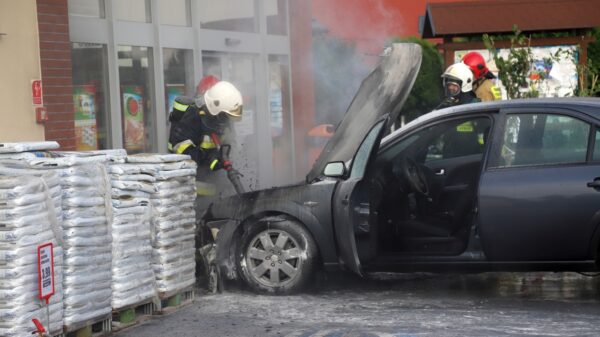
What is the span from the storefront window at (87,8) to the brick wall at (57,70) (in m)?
0.63

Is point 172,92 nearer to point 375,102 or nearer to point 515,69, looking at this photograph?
point 375,102

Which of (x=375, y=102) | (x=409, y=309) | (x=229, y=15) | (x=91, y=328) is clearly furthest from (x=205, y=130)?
(x=229, y=15)

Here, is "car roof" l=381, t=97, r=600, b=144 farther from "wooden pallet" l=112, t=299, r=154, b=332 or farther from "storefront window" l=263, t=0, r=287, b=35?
"storefront window" l=263, t=0, r=287, b=35

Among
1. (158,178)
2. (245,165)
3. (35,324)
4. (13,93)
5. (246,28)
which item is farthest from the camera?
(246,28)

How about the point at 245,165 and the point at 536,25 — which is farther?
the point at 536,25

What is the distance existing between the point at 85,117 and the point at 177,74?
1.83 m

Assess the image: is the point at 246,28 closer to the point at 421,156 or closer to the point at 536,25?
the point at 536,25

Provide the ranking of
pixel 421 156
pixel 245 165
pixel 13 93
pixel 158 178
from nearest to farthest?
pixel 158 178
pixel 421 156
pixel 13 93
pixel 245 165

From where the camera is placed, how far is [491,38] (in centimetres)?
1331

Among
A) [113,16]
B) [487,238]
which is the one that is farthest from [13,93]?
[487,238]

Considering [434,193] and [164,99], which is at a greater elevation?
[164,99]

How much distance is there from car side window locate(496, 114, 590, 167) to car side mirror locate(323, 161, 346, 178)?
46.2 inches

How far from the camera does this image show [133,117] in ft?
36.5

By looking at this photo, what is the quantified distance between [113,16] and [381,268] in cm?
452
